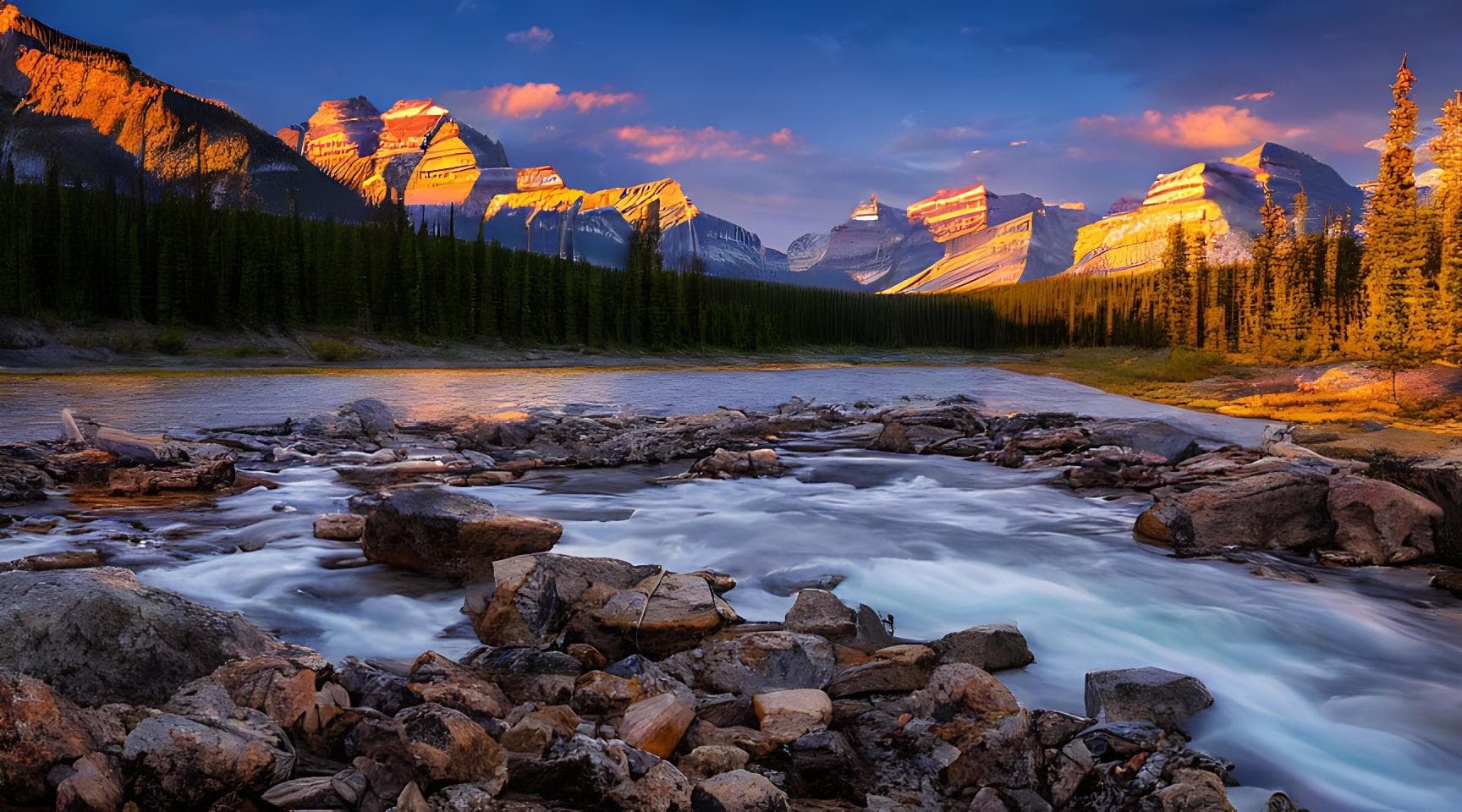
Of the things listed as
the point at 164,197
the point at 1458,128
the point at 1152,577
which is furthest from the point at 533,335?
the point at 1152,577

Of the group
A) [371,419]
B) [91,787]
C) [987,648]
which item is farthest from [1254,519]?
[371,419]

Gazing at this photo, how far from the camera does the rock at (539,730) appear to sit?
433 cm

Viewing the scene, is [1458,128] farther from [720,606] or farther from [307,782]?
[307,782]

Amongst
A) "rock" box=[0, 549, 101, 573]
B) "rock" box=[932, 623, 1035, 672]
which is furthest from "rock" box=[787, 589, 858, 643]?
"rock" box=[0, 549, 101, 573]

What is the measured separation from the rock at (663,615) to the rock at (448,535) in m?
2.16

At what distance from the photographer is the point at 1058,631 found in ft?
25.8

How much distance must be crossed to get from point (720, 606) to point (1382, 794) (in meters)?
4.65

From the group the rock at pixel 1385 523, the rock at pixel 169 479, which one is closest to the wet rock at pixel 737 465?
the rock at pixel 169 479

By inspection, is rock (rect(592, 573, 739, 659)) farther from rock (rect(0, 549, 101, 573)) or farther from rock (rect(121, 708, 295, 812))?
rock (rect(0, 549, 101, 573))

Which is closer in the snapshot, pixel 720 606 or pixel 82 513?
pixel 720 606

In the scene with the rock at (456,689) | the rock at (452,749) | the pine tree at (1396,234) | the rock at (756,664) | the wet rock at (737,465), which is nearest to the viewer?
the rock at (452,749)

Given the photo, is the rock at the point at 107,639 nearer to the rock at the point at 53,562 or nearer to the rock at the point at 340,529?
the rock at the point at 53,562

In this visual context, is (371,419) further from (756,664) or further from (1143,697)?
(1143,697)

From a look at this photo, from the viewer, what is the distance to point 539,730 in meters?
4.38
